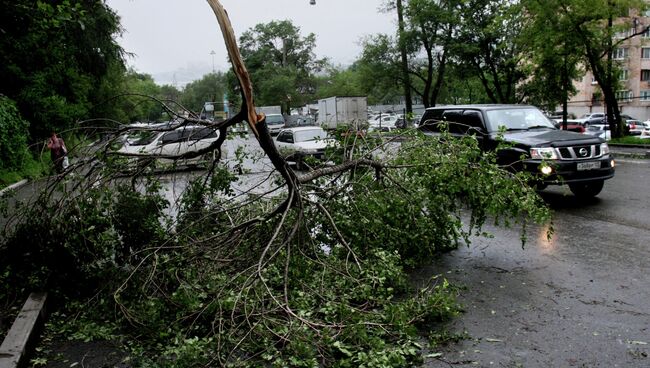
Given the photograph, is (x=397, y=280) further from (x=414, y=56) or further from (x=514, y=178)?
(x=414, y=56)

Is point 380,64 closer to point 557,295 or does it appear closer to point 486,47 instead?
point 486,47

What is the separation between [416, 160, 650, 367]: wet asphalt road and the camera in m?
3.93

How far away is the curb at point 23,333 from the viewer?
4.03 metres

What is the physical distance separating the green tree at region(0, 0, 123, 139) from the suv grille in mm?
16448

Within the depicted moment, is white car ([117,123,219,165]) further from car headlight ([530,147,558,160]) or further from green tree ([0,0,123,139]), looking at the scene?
green tree ([0,0,123,139])

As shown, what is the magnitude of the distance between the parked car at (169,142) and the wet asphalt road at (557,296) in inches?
117

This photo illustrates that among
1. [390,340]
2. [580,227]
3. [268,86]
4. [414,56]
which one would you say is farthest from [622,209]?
[268,86]

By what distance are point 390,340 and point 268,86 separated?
Result: 6408 cm

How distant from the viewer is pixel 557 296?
5066 mm

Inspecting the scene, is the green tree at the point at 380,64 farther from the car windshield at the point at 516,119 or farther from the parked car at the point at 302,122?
the car windshield at the point at 516,119

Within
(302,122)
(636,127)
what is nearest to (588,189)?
(636,127)

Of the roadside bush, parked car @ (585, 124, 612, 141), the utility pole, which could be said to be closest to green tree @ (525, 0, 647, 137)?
parked car @ (585, 124, 612, 141)

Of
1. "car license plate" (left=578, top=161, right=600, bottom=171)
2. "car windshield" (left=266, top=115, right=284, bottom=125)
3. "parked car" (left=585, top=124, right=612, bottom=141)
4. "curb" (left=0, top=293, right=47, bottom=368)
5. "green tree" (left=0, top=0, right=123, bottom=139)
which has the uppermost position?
"green tree" (left=0, top=0, right=123, bottom=139)

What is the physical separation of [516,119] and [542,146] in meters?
1.77
